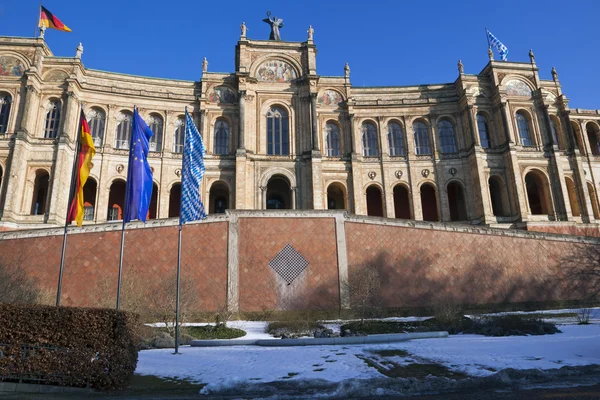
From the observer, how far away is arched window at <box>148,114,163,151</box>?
1412 inches

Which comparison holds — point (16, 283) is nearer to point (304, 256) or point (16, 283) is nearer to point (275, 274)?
point (275, 274)

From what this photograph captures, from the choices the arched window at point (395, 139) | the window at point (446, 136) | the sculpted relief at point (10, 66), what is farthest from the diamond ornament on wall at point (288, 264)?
the sculpted relief at point (10, 66)

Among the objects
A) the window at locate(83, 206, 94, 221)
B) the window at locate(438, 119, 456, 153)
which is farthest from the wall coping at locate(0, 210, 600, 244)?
the window at locate(438, 119, 456, 153)

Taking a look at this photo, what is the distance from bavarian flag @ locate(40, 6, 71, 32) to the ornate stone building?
198cm

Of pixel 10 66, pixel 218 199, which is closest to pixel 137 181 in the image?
pixel 218 199

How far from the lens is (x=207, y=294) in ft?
66.3

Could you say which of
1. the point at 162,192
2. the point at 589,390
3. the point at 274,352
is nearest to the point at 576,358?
the point at 589,390

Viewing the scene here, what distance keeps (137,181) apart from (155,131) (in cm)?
2435

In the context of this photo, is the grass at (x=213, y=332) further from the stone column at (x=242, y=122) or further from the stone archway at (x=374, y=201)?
the stone archway at (x=374, y=201)

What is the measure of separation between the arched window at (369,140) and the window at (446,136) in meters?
6.45

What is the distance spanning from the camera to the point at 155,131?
3625 cm

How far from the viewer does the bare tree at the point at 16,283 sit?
54.2ft

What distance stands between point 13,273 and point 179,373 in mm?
14145

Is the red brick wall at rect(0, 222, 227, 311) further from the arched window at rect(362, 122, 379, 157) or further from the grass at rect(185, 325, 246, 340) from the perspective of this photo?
the arched window at rect(362, 122, 379, 157)
